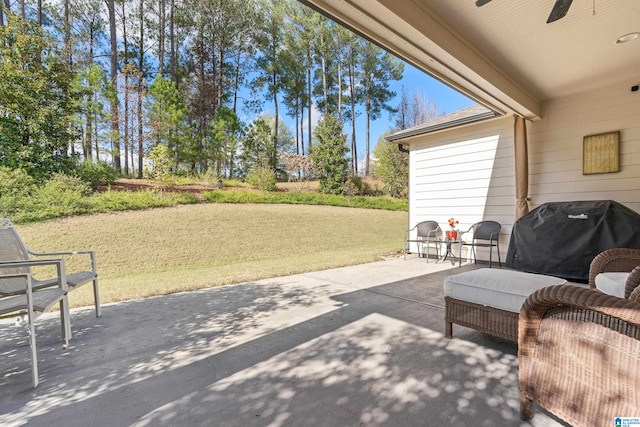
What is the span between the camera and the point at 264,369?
73.6 inches

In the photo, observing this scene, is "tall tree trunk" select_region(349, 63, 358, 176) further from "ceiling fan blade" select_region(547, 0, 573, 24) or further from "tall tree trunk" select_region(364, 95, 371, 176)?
"ceiling fan blade" select_region(547, 0, 573, 24)

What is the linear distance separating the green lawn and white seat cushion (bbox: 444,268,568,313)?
3.26m

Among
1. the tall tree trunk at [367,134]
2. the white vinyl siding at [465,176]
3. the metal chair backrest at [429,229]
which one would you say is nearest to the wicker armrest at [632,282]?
the white vinyl siding at [465,176]

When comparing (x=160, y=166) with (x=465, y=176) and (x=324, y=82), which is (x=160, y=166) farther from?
(x=324, y=82)

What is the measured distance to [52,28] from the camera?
1030cm

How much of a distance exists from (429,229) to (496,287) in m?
4.31

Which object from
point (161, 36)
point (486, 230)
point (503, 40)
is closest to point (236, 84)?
point (161, 36)

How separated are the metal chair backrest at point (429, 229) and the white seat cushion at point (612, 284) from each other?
385cm

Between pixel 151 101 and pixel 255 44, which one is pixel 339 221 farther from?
pixel 255 44

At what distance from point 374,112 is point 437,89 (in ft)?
12.3

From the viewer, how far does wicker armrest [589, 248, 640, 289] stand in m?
2.30

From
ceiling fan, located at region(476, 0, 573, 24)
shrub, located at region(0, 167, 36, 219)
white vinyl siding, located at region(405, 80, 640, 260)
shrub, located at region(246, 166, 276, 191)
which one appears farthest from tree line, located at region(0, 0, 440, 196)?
ceiling fan, located at region(476, 0, 573, 24)

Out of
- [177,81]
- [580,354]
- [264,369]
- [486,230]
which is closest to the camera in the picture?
[580,354]

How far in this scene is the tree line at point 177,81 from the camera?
693 centimetres
